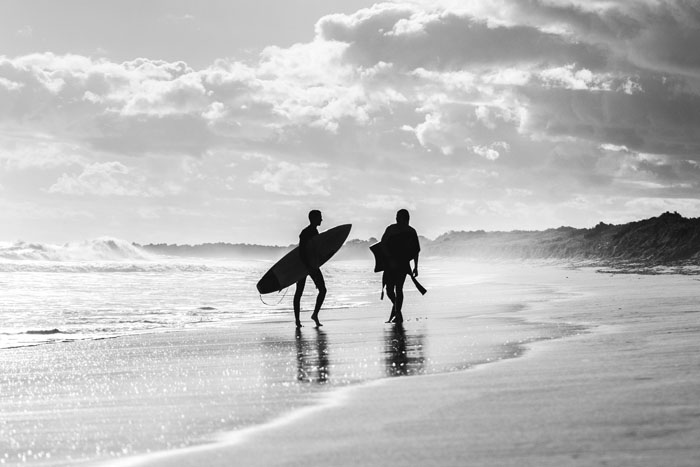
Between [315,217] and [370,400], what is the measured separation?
791cm

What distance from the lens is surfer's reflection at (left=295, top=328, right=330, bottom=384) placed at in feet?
19.0

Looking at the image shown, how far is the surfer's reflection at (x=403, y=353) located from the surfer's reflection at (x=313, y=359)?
556mm

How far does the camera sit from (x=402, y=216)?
12570mm

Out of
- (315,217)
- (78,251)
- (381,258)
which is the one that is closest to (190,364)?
→ (315,217)

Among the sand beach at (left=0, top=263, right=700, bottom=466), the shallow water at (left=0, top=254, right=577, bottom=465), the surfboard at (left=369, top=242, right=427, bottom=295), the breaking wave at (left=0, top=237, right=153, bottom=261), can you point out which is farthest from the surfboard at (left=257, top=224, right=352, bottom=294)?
the breaking wave at (left=0, top=237, right=153, bottom=261)

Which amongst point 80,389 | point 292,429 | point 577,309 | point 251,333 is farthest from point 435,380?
point 577,309

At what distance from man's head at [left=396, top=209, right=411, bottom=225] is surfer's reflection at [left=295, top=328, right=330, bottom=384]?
3.24 m

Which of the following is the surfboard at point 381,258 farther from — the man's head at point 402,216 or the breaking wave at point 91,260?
the breaking wave at point 91,260

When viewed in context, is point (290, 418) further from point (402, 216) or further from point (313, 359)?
point (402, 216)

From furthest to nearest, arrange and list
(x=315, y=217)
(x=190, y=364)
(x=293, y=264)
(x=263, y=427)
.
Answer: (x=293, y=264), (x=315, y=217), (x=190, y=364), (x=263, y=427)

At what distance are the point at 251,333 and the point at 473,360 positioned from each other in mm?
4841

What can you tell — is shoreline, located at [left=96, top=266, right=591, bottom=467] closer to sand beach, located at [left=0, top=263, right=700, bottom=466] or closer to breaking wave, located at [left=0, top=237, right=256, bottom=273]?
sand beach, located at [left=0, top=263, right=700, bottom=466]

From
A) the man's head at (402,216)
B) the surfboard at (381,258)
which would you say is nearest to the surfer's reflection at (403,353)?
the surfboard at (381,258)

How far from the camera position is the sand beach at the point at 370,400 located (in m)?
3.27
